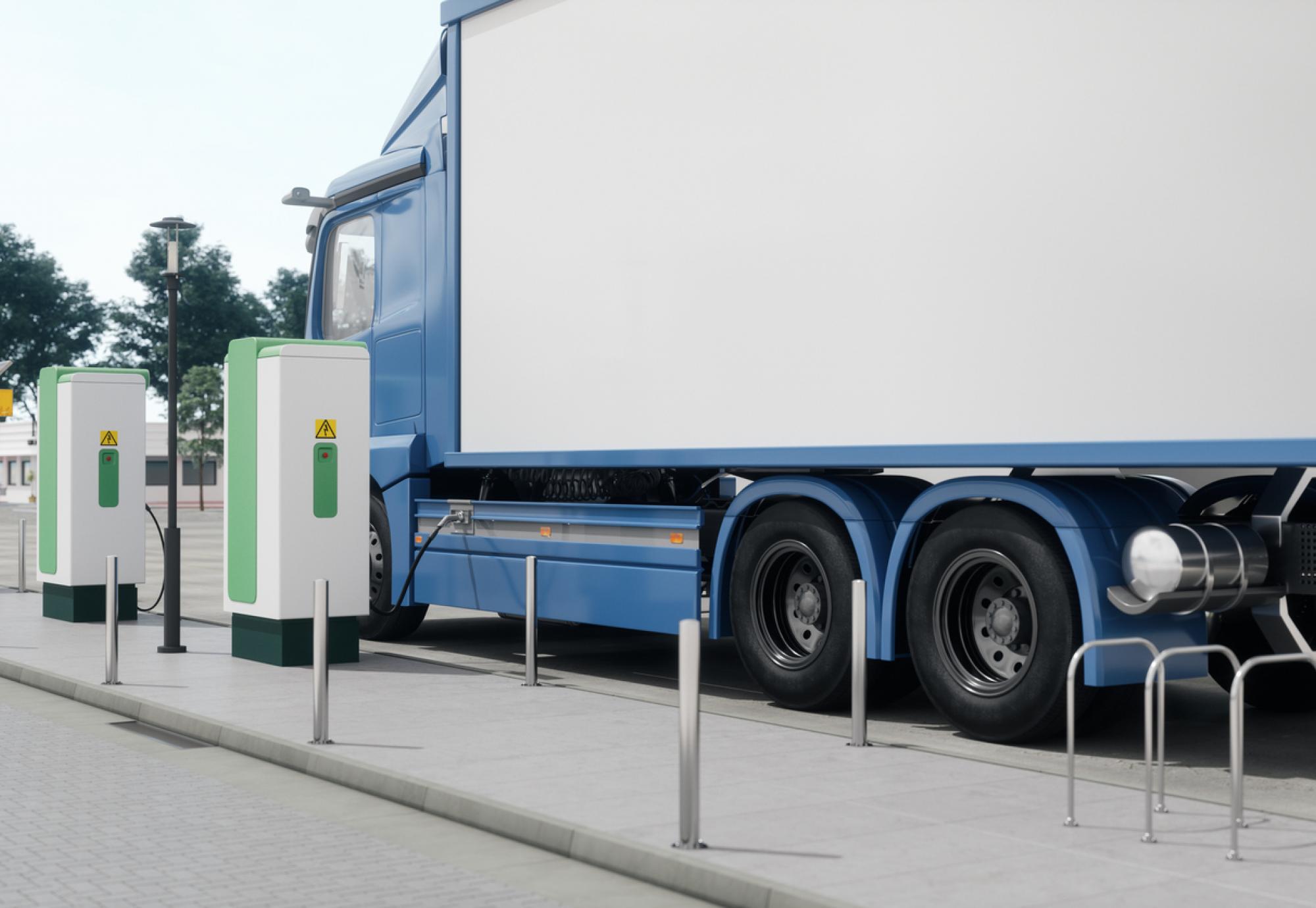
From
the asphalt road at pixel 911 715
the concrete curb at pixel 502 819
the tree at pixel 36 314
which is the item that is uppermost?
the tree at pixel 36 314

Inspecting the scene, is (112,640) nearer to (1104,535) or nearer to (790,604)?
(790,604)

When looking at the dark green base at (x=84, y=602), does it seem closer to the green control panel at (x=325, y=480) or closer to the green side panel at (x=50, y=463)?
the green side panel at (x=50, y=463)

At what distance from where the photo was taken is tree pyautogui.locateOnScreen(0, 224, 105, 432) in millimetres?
102812

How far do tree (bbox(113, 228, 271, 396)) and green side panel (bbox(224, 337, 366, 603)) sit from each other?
9437 centimetres

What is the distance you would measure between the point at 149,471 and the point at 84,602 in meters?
75.5

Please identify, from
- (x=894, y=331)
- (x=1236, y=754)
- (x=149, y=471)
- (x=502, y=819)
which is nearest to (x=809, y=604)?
(x=894, y=331)

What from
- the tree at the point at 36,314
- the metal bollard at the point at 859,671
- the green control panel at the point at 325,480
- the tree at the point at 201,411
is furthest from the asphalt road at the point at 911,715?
the tree at the point at 36,314

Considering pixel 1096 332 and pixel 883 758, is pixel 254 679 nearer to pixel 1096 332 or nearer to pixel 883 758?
pixel 883 758

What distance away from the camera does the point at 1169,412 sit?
7.70 m

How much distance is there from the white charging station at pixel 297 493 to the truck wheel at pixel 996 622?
199 inches

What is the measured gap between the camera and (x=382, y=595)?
545 inches

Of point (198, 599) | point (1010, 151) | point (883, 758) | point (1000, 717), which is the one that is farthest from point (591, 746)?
point (198, 599)

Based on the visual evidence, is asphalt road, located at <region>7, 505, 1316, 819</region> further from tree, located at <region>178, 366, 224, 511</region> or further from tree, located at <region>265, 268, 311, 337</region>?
tree, located at <region>265, 268, 311, 337</region>

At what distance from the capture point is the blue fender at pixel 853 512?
30.7 ft
